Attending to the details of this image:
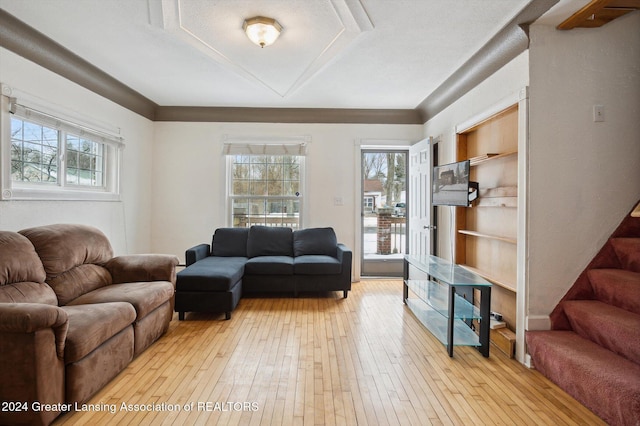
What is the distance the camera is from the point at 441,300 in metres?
3.29

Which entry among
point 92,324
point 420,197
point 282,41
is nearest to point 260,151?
point 282,41

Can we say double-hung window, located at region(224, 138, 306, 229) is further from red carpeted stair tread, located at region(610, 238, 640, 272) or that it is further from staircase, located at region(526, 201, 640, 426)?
red carpeted stair tread, located at region(610, 238, 640, 272)

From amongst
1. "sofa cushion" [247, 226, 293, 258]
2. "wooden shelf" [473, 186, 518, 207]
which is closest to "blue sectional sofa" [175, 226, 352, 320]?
"sofa cushion" [247, 226, 293, 258]

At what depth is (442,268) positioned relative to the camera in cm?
334

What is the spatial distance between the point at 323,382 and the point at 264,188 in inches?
136

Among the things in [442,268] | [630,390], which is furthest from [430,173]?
[630,390]

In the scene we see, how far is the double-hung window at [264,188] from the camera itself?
5.20 m

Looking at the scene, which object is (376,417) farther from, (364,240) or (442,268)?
(364,240)

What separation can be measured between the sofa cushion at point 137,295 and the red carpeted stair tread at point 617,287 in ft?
11.2

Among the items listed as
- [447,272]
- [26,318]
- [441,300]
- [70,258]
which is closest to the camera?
[26,318]

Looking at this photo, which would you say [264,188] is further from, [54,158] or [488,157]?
[488,157]

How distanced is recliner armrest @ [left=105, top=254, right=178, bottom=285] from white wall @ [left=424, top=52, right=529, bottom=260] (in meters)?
3.17

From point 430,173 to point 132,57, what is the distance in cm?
367

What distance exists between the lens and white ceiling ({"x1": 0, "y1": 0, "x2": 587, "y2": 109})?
252 cm
